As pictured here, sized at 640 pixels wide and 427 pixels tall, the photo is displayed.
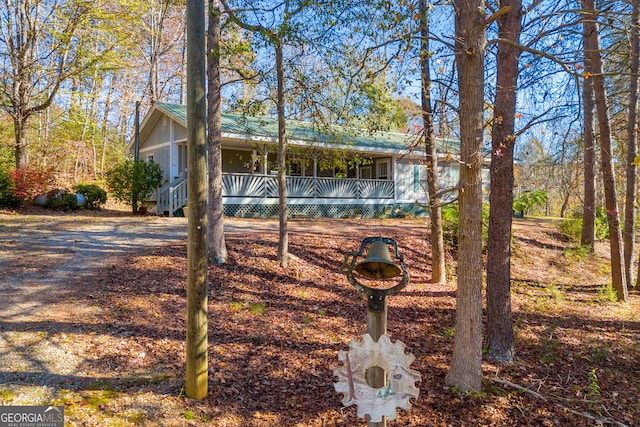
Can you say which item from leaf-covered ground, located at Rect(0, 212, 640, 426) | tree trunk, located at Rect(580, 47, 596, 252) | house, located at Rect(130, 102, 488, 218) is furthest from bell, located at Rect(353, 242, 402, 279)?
house, located at Rect(130, 102, 488, 218)

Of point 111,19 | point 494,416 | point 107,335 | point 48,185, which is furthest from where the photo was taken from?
point 111,19

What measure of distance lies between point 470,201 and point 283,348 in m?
2.85

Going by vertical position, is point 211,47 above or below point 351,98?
above

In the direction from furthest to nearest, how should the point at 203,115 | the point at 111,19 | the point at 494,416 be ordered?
1. the point at 111,19
2. the point at 494,416
3. the point at 203,115

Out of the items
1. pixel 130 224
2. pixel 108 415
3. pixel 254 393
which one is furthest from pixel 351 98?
pixel 130 224

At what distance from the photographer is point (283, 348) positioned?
203 inches

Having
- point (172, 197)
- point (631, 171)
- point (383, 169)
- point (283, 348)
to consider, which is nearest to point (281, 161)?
point (283, 348)

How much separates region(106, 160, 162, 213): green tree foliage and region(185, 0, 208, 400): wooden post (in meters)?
12.7

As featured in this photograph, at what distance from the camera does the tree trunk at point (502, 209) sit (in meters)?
5.46

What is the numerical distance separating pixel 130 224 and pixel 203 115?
9482 mm

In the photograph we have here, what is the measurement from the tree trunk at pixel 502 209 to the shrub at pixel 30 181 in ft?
49.0

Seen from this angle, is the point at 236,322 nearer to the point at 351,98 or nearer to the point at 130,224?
the point at 351,98

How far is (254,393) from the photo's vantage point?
411 cm

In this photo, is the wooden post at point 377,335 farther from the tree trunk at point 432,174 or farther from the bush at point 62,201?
the bush at point 62,201
